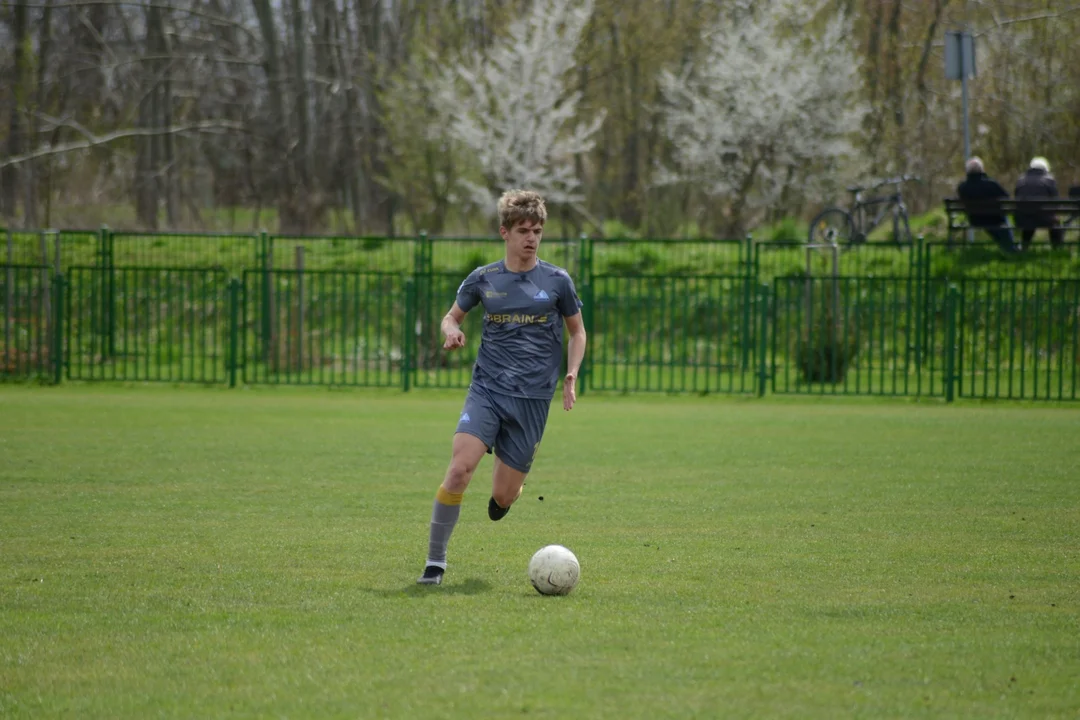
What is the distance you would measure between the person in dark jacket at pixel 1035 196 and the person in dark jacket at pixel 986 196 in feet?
0.85

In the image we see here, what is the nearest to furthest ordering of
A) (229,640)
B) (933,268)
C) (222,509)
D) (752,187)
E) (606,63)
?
(229,640) → (222,509) → (933,268) → (752,187) → (606,63)

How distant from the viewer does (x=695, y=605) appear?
22.1 feet

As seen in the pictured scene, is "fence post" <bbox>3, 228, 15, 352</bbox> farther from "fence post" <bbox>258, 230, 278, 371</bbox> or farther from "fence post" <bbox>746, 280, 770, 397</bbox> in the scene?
"fence post" <bbox>746, 280, 770, 397</bbox>

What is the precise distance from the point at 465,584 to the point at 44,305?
16988 mm

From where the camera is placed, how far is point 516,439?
25.4 feet

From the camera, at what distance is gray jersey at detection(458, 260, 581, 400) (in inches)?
305

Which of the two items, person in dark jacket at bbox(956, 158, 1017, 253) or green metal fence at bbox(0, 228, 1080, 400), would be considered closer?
green metal fence at bbox(0, 228, 1080, 400)

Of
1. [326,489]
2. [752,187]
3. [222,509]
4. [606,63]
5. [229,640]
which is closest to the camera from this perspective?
[229,640]

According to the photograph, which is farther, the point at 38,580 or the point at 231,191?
the point at 231,191

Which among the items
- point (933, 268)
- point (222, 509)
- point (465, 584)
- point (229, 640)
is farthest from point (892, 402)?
point (229, 640)

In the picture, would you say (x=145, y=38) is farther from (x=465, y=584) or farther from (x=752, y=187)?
(x=465, y=584)

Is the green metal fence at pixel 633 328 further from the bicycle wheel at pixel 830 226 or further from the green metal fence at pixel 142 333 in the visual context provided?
the bicycle wheel at pixel 830 226

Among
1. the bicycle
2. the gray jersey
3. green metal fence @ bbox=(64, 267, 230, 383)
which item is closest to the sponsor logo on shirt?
the gray jersey

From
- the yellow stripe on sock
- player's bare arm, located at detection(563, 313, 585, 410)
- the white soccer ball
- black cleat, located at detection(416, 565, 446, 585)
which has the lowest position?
black cleat, located at detection(416, 565, 446, 585)
